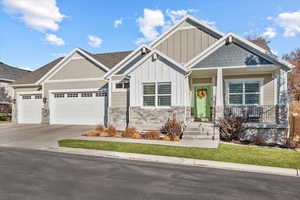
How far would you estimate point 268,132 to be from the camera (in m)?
11.4

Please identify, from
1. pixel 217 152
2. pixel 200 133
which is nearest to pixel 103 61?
pixel 200 133

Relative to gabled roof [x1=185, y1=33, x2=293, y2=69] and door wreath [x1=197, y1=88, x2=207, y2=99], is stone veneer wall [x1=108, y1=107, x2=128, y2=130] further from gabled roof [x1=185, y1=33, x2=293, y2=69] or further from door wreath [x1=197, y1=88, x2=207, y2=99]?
gabled roof [x1=185, y1=33, x2=293, y2=69]

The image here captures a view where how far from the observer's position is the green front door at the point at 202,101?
14422mm

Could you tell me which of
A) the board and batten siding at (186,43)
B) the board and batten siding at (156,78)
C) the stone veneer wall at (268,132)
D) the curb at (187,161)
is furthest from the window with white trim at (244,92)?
the curb at (187,161)

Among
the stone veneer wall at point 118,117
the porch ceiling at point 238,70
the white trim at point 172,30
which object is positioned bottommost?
the stone veneer wall at point 118,117

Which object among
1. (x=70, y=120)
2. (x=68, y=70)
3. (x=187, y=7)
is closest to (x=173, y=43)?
(x=187, y=7)

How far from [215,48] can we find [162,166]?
8939 mm

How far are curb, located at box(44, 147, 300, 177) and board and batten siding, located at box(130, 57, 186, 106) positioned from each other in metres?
5.30

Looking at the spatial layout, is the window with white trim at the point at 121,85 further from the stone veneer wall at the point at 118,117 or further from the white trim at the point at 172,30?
the white trim at the point at 172,30

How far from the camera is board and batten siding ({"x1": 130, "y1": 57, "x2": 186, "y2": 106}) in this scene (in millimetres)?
12513

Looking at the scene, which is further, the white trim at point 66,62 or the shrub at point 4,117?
the shrub at point 4,117

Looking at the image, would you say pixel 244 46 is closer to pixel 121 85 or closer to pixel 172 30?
pixel 172 30

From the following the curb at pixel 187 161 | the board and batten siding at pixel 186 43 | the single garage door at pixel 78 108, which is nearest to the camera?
the curb at pixel 187 161

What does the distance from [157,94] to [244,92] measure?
584 cm
